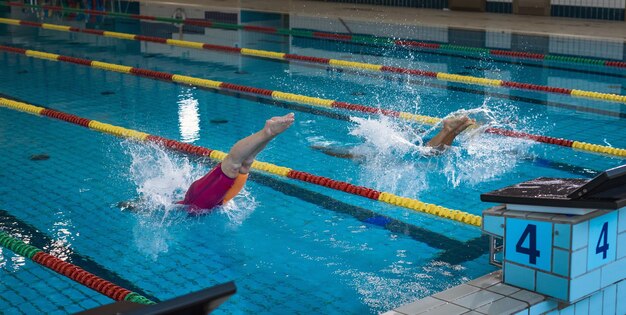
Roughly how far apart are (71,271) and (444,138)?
2727 millimetres

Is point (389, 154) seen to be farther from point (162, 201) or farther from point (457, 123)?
point (162, 201)

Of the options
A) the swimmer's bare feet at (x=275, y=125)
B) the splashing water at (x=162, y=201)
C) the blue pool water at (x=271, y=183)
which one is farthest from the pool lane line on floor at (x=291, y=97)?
the swimmer's bare feet at (x=275, y=125)

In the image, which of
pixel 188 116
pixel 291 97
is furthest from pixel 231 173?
pixel 291 97

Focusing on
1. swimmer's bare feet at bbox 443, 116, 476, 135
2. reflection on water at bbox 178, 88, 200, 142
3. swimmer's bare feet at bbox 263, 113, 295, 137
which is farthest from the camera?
reflection on water at bbox 178, 88, 200, 142

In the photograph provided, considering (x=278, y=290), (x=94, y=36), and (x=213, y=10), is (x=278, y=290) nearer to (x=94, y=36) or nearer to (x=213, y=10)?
(x=94, y=36)

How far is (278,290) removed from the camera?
3262mm

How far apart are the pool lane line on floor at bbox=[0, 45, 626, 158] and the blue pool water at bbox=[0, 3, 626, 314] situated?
128 mm

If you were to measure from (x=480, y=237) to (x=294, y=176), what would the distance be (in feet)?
4.24

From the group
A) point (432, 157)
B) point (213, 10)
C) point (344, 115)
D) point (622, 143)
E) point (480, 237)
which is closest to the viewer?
point (480, 237)

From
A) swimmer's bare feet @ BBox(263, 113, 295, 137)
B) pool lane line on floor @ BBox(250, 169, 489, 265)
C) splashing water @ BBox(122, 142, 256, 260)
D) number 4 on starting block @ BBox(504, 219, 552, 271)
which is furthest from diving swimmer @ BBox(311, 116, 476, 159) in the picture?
number 4 on starting block @ BBox(504, 219, 552, 271)

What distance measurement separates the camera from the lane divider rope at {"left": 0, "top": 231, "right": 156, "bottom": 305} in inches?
120

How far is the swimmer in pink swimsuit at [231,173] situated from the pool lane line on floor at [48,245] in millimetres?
694

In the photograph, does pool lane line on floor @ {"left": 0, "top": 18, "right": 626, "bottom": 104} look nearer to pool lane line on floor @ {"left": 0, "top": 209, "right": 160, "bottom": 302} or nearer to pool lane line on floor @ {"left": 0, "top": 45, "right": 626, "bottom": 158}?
pool lane line on floor @ {"left": 0, "top": 45, "right": 626, "bottom": 158}

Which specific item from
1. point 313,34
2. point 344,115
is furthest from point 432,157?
point 313,34
